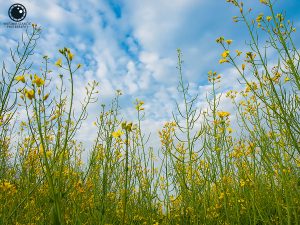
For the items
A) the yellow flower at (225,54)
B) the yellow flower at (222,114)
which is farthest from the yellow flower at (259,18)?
the yellow flower at (222,114)

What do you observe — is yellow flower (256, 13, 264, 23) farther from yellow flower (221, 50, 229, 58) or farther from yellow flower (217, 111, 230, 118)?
yellow flower (217, 111, 230, 118)

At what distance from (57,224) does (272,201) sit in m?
3.43

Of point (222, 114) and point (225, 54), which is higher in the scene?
point (225, 54)

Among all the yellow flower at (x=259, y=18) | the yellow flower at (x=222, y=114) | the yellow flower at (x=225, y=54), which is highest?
the yellow flower at (x=259, y=18)

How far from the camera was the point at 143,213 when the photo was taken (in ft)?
13.1

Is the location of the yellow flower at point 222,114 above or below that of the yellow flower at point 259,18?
below

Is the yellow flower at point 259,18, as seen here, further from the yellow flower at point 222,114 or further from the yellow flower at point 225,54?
the yellow flower at point 222,114

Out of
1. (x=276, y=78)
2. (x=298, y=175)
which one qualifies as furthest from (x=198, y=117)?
(x=298, y=175)

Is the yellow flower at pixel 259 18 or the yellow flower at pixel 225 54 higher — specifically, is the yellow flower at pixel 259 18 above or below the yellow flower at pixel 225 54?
above

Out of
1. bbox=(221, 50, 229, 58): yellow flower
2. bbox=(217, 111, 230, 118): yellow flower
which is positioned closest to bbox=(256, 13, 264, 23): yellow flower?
bbox=(221, 50, 229, 58): yellow flower

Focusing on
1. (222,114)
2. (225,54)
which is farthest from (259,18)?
(222,114)

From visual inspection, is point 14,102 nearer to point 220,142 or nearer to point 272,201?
point 220,142

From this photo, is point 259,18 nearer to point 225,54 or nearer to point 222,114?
point 225,54

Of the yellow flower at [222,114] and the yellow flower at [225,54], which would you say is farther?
the yellow flower at [222,114]
